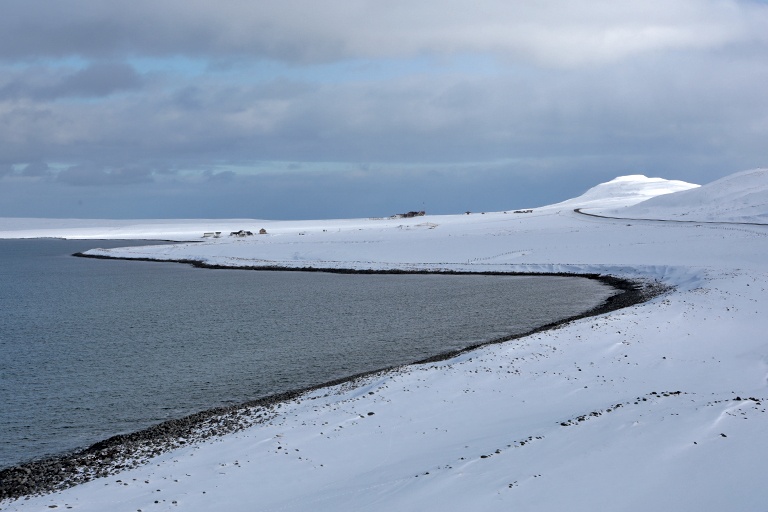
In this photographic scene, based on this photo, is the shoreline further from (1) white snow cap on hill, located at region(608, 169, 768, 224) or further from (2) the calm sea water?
(1) white snow cap on hill, located at region(608, 169, 768, 224)

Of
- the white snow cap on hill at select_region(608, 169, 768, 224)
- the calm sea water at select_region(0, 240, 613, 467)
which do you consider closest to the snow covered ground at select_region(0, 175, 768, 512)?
the calm sea water at select_region(0, 240, 613, 467)

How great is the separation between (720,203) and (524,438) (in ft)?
318

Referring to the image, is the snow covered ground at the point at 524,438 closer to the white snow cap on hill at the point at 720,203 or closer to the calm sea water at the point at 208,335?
the calm sea water at the point at 208,335

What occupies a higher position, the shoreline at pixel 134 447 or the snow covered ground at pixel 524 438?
the snow covered ground at pixel 524 438

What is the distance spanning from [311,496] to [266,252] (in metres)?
67.3

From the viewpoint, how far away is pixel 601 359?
18.1 m

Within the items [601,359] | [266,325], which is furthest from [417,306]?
[601,359]

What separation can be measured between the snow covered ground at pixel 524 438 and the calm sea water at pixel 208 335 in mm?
3984

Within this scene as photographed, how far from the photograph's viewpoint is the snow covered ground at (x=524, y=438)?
927cm

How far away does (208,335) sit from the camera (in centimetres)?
2759

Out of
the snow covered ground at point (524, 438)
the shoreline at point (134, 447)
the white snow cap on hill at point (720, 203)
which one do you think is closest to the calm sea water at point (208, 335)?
the shoreline at point (134, 447)

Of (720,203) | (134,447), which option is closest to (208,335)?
(134,447)

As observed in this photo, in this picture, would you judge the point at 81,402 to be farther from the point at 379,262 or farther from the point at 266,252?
the point at 266,252

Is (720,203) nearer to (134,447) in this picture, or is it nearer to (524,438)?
(524,438)
